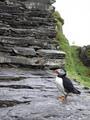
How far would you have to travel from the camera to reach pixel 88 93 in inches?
785

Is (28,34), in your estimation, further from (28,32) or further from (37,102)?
(37,102)

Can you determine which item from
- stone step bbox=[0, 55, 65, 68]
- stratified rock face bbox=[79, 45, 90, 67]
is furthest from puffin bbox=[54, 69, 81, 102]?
stratified rock face bbox=[79, 45, 90, 67]

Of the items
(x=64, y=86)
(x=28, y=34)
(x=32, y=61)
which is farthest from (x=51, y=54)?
(x=64, y=86)

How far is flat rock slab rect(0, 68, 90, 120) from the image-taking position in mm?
14750

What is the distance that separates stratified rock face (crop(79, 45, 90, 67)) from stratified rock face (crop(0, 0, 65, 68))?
9.13m

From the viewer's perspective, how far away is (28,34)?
90.7ft

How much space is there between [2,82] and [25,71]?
4002mm

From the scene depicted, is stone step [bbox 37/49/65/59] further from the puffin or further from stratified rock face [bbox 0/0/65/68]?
the puffin

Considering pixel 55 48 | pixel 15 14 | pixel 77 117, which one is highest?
pixel 15 14

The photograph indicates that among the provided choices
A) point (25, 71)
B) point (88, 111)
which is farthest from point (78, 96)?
point (25, 71)

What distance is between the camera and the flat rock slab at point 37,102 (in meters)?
14.8

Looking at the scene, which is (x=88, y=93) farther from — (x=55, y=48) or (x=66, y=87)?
(x=55, y=48)

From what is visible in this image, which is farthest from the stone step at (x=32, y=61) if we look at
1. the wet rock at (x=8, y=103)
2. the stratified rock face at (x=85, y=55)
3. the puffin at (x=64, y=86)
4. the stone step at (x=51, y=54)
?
the stratified rock face at (x=85, y=55)

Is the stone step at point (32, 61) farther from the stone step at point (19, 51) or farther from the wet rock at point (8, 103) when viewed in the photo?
the wet rock at point (8, 103)
